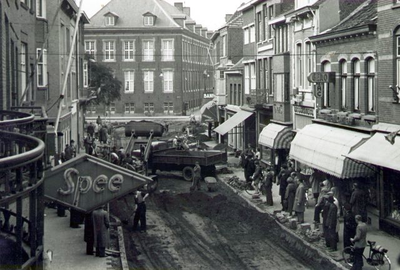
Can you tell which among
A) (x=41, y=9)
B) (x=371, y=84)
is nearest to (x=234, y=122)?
(x=41, y=9)

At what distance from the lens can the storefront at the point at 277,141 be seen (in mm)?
30281

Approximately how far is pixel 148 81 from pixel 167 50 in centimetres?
456

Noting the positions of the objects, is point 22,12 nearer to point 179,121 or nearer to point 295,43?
point 295,43

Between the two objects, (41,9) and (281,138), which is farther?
(281,138)

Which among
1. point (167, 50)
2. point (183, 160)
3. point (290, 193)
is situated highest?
point (167, 50)

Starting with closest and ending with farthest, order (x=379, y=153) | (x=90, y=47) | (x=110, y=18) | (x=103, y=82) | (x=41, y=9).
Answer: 1. (x=379, y=153)
2. (x=41, y=9)
3. (x=103, y=82)
4. (x=90, y=47)
5. (x=110, y=18)

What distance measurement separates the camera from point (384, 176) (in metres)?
19.3

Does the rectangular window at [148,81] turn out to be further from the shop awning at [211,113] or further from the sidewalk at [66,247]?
the sidewalk at [66,247]

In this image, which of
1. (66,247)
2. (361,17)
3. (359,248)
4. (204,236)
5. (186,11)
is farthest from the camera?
(186,11)

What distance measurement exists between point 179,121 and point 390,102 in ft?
171

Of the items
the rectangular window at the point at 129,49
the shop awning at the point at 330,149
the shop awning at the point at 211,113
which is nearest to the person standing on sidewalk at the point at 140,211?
the shop awning at the point at 330,149

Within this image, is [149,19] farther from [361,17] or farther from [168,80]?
[361,17]

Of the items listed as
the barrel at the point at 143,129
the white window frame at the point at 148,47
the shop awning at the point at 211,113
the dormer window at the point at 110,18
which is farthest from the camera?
the white window frame at the point at 148,47

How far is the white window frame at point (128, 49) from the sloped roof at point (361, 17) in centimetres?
5514
